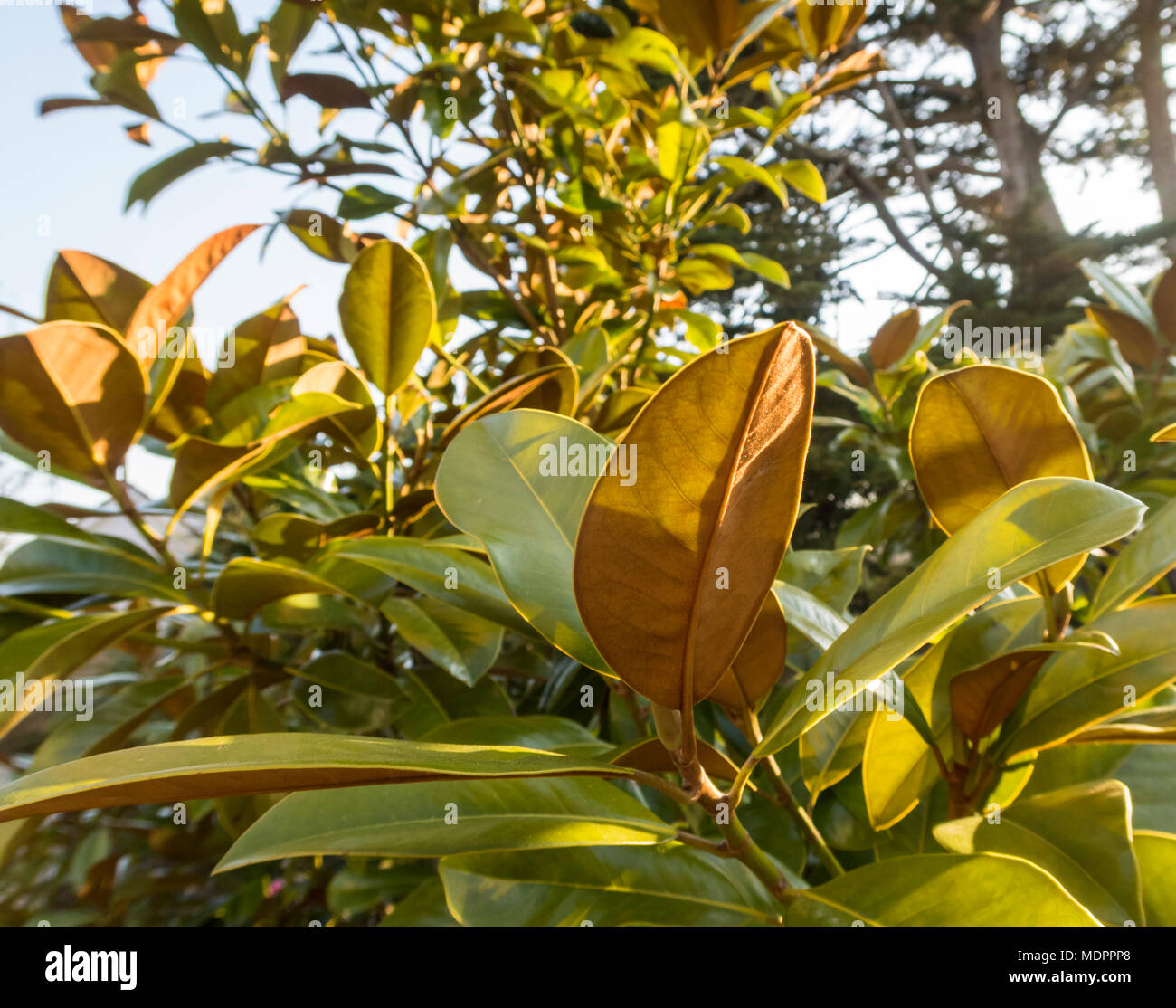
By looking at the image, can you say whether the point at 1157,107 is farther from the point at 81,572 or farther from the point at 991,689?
the point at 81,572

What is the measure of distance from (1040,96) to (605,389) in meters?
8.53

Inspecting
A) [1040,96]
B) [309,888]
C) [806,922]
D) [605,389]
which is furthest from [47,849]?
[1040,96]

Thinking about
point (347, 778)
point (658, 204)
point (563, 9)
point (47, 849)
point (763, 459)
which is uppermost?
point (563, 9)

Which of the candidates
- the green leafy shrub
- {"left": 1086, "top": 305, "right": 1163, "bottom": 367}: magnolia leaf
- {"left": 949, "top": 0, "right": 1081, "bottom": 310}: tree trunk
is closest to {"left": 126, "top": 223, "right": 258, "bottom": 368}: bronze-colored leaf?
the green leafy shrub

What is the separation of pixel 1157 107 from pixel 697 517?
8.43m

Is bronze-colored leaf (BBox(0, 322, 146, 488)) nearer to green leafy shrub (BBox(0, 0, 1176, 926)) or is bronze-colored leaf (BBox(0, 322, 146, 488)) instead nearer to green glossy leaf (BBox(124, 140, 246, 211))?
green leafy shrub (BBox(0, 0, 1176, 926))

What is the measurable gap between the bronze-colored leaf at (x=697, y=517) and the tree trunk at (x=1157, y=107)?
8100 mm

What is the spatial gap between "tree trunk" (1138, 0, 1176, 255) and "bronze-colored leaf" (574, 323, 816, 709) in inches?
Answer: 319

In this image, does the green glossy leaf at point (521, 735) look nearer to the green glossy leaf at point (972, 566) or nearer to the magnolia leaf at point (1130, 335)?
the green glossy leaf at point (972, 566)

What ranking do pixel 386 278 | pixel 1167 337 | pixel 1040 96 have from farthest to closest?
1. pixel 1040 96
2. pixel 1167 337
3. pixel 386 278

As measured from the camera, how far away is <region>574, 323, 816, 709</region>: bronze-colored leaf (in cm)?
28

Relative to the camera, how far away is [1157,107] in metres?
6.31

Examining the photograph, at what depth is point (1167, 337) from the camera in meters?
1.18
